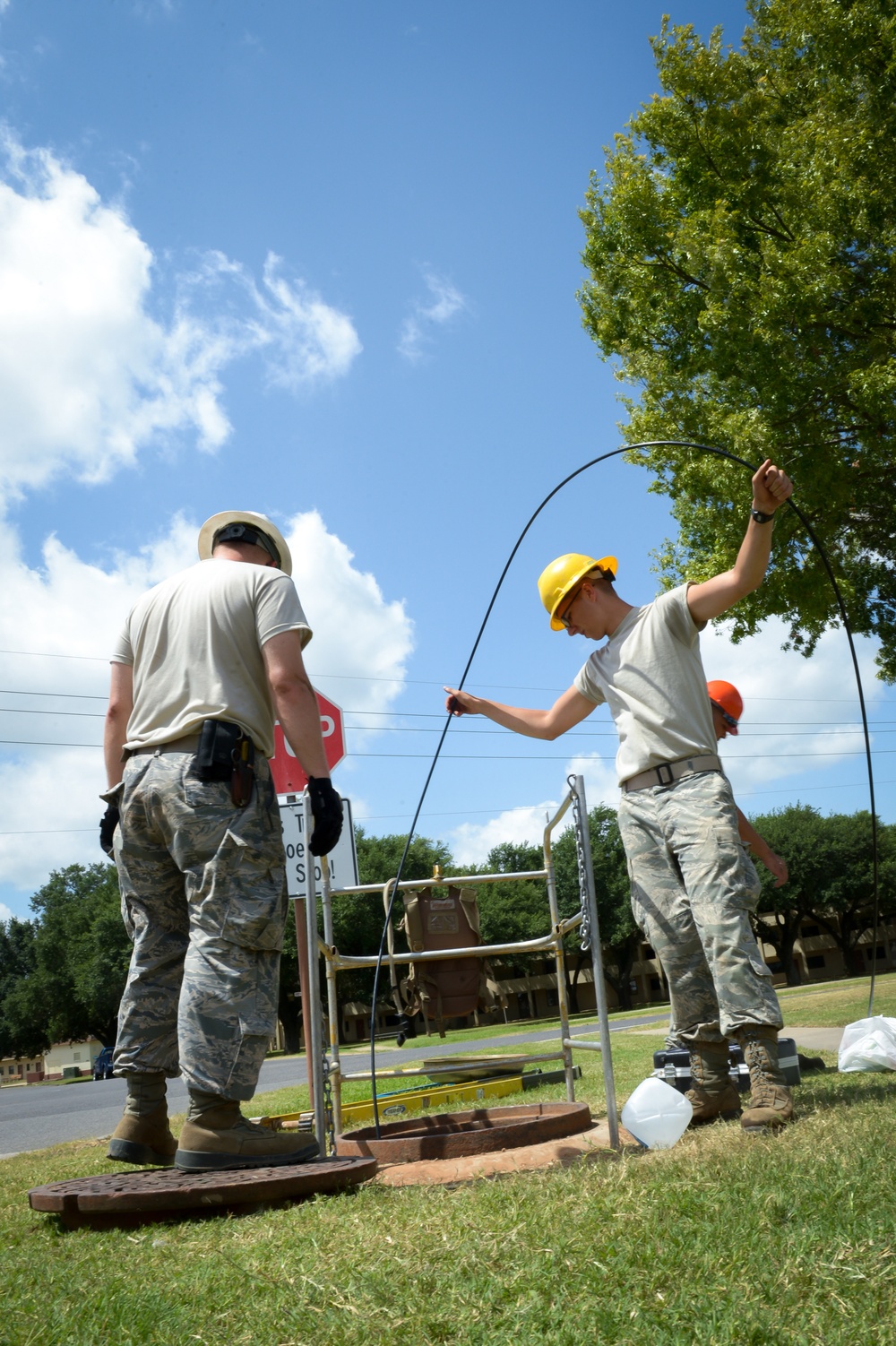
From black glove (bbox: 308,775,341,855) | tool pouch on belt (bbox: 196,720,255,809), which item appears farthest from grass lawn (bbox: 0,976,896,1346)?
tool pouch on belt (bbox: 196,720,255,809)

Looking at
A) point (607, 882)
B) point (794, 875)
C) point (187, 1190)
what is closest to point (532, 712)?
point (187, 1190)

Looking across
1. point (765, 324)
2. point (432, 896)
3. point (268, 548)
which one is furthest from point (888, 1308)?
point (765, 324)

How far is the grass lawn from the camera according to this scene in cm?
186

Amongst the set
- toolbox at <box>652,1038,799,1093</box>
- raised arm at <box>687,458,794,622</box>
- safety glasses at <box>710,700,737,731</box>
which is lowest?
toolbox at <box>652,1038,799,1093</box>

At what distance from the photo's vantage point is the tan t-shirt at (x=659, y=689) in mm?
4551

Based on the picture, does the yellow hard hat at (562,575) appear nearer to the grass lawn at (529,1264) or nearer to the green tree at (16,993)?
the grass lawn at (529,1264)

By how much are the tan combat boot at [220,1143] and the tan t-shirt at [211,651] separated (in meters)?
1.24

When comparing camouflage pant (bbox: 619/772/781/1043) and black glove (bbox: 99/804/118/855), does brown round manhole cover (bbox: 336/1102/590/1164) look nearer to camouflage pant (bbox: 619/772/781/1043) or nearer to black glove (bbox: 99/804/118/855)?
camouflage pant (bbox: 619/772/781/1043)

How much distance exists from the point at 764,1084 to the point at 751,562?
2056mm

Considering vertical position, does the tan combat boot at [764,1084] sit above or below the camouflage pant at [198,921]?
below

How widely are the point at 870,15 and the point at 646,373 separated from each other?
4.79 m

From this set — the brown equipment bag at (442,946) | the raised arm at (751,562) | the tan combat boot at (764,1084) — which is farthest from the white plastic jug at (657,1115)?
the raised arm at (751,562)

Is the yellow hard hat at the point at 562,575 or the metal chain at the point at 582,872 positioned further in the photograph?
the yellow hard hat at the point at 562,575

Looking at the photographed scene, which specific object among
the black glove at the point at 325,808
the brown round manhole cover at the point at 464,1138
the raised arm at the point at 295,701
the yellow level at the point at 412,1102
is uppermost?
the raised arm at the point at 295,701
